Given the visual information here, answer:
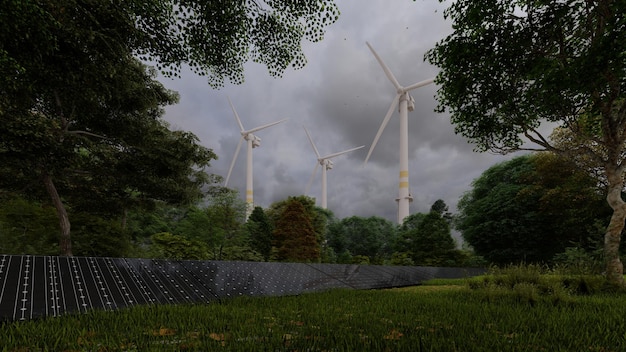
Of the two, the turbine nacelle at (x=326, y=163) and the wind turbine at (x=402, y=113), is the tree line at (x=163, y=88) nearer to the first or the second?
the wind turbine at (x=402, y=113)

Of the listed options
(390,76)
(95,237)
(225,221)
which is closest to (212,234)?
(225,221)

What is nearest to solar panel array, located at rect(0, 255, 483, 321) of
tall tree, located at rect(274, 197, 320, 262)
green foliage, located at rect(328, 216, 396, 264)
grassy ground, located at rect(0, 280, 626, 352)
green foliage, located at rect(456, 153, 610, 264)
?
grassy ground, located at rect(0, 280, 626, 352)

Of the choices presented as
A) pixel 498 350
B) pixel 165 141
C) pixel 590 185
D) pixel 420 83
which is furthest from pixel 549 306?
pixel 420 83

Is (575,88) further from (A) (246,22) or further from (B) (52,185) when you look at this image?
(B) (52,185)

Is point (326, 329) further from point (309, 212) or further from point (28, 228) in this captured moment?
point (309, 212)

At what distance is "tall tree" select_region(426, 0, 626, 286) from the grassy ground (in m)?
6.15

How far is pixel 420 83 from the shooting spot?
50000 millimetres

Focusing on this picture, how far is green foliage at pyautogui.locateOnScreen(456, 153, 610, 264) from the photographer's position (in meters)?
28.9

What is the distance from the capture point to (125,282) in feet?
24.2

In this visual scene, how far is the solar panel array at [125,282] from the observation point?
5.76 meters

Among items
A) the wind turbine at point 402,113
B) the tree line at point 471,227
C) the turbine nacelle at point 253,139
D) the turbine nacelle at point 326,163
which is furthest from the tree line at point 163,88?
the turbine nacelle at point 326,163

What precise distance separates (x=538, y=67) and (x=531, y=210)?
3204 centimetres

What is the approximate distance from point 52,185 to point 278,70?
12.8 m

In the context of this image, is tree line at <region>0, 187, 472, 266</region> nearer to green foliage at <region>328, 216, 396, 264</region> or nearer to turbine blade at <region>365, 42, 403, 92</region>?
green foliage at <region>328, 216, 396, 264</region>
